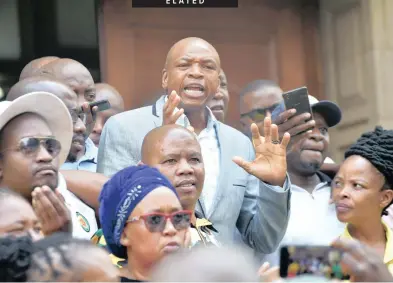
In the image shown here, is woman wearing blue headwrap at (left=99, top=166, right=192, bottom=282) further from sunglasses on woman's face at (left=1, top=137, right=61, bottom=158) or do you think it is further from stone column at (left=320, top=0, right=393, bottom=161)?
A: stone column at (left=320, top=0, right=393, bottom=161)

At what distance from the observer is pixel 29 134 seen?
5.43 m

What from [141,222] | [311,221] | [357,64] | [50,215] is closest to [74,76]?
[311,221]

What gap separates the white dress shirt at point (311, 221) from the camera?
6172 mm

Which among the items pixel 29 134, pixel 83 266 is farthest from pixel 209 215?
pixel 83 266

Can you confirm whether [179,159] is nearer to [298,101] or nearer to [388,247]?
[298,101]

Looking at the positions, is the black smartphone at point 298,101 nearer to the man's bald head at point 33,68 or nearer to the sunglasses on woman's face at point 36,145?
the sunglasses on woman's face at point 36,145

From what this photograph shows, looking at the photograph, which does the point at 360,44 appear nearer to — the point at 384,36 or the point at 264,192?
the point at 384,36

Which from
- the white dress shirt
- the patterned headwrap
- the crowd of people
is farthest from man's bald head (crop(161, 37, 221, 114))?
the patterned headwrap

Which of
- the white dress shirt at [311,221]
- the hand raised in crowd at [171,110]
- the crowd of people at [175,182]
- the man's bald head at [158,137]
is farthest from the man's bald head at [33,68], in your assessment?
the white dress shirt at [311,221]

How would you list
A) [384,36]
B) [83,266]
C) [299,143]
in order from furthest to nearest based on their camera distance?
[384,36] → [299,143] → [83,266]

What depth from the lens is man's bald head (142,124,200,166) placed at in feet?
18.3

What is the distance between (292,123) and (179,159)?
842 millimetres

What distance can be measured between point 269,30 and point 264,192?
3.91 m

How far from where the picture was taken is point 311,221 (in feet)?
20.9
